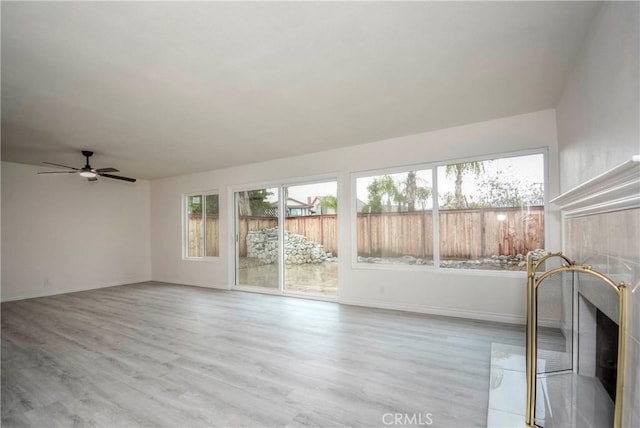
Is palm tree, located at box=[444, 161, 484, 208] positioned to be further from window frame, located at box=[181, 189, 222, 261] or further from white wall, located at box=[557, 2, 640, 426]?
window frame, located at box=[181, 189, 222, 261]

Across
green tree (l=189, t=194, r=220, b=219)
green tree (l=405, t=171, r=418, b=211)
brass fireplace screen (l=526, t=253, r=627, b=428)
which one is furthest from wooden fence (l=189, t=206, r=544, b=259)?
green tree (l=189, t=194, r=220, b=219)

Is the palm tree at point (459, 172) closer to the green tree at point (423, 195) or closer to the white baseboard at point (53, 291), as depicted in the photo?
the green tree at point (423, 195)

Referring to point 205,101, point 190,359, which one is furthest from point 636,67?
point 190,359

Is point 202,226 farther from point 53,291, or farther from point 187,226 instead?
point 53,291

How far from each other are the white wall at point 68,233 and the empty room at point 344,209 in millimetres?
46

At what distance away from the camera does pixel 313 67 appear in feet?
8.02

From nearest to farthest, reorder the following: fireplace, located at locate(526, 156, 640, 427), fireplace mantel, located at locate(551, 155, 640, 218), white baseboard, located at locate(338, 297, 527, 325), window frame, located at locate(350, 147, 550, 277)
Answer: fireplace mantel, located at locate(551, 155, 640, 218) < fireplace, located at locate(526, 156, 640, 427) < window frame, located at locate(350, 147, 550, 277) < white baseboard, located at locate(338, 297, 527, 325)

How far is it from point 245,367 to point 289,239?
10.3 ft

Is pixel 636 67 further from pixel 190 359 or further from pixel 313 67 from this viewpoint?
pixel 190 359

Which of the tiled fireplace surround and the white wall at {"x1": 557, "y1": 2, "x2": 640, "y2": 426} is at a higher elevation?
the white wall at {"x1": 557, "y1": 2, "x2": 640, "y2": 426}

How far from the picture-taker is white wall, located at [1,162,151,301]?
542 cm

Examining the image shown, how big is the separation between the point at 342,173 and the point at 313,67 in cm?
255

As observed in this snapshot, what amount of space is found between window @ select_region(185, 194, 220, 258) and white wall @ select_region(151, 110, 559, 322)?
10.2 inches

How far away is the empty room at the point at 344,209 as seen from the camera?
1.81 meters
